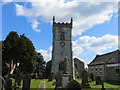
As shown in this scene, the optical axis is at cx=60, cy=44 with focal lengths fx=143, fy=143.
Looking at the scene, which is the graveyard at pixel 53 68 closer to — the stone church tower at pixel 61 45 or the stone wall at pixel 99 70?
the stone church tower at pixel 61 45

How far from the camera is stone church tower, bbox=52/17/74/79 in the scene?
39703 mm

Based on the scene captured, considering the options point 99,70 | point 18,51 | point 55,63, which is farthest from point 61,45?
point 18,51

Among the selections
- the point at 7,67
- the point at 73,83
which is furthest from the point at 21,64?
the point at 73,83

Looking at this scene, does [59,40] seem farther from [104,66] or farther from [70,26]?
[104,66]

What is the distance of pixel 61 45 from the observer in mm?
41000

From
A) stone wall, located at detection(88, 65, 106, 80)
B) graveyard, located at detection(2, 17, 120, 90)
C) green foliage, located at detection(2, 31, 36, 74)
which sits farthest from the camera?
stone wall, located at detection(88, 65, 106, 80)

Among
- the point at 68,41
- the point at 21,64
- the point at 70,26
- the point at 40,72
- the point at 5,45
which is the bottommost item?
the point at 40,72

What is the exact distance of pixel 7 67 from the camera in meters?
31.3

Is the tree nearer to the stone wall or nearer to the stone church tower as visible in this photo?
the stone church tower

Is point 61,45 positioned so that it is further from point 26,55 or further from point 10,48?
point 10,48

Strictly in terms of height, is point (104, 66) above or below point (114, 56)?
below

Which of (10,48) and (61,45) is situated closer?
(10,48)

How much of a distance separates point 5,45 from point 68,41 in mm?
18577

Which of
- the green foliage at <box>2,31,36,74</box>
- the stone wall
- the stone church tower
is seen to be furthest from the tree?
the stone wall
